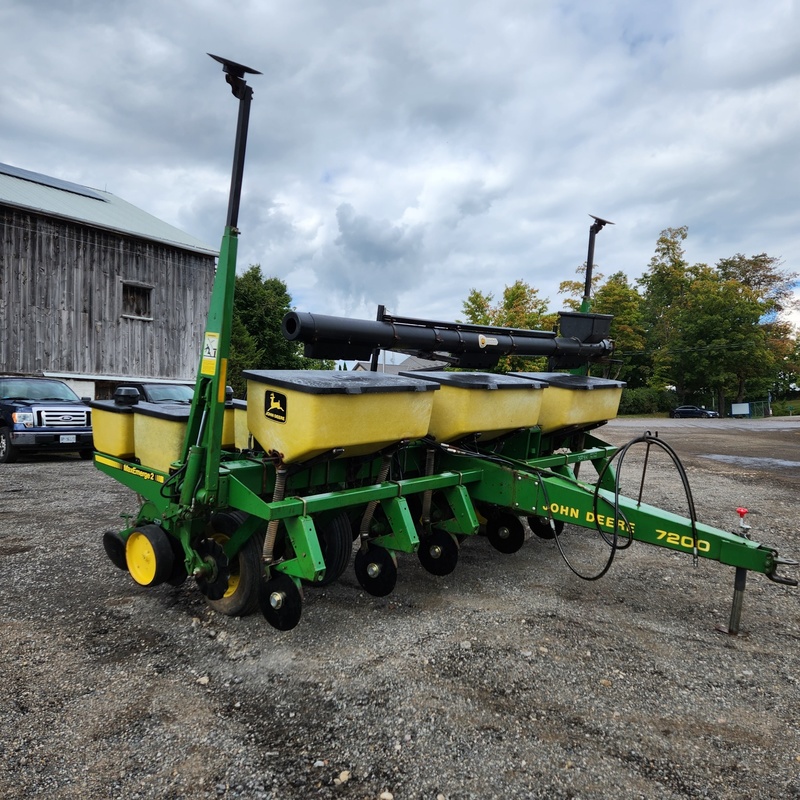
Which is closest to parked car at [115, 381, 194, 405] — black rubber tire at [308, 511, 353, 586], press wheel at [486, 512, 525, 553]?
press wheel at [486, 512, 525, 553]

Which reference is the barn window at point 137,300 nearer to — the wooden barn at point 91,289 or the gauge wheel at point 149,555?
the wooden barn at point 91,289

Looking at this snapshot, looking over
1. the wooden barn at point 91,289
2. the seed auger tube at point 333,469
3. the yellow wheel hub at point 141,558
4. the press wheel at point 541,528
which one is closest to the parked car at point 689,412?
the wooden barn at point 91,289

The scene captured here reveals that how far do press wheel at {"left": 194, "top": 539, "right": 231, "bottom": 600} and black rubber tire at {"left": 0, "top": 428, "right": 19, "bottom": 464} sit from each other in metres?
8.16

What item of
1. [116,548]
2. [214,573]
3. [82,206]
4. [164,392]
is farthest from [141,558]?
[82,206]

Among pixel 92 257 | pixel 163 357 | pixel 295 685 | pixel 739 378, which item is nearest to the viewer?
pixel 295 685

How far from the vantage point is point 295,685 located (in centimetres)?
299

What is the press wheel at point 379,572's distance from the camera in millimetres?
4016

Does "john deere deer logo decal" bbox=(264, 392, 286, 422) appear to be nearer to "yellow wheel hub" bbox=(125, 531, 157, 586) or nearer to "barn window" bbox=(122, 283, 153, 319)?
"yellow wheel hub" bbox=(125, 531, 157, 586)

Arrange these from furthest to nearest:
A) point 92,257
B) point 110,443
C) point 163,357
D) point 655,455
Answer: point 163,357
point 92,257
point 655,455
point 110,443

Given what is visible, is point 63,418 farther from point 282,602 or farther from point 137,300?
point 282,602

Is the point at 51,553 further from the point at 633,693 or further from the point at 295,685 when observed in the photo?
the point at 633,693

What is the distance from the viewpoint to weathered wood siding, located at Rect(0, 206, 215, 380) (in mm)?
15312

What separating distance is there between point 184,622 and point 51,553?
6.85 ft

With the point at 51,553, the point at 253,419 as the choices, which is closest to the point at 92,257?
the point at 51,553
